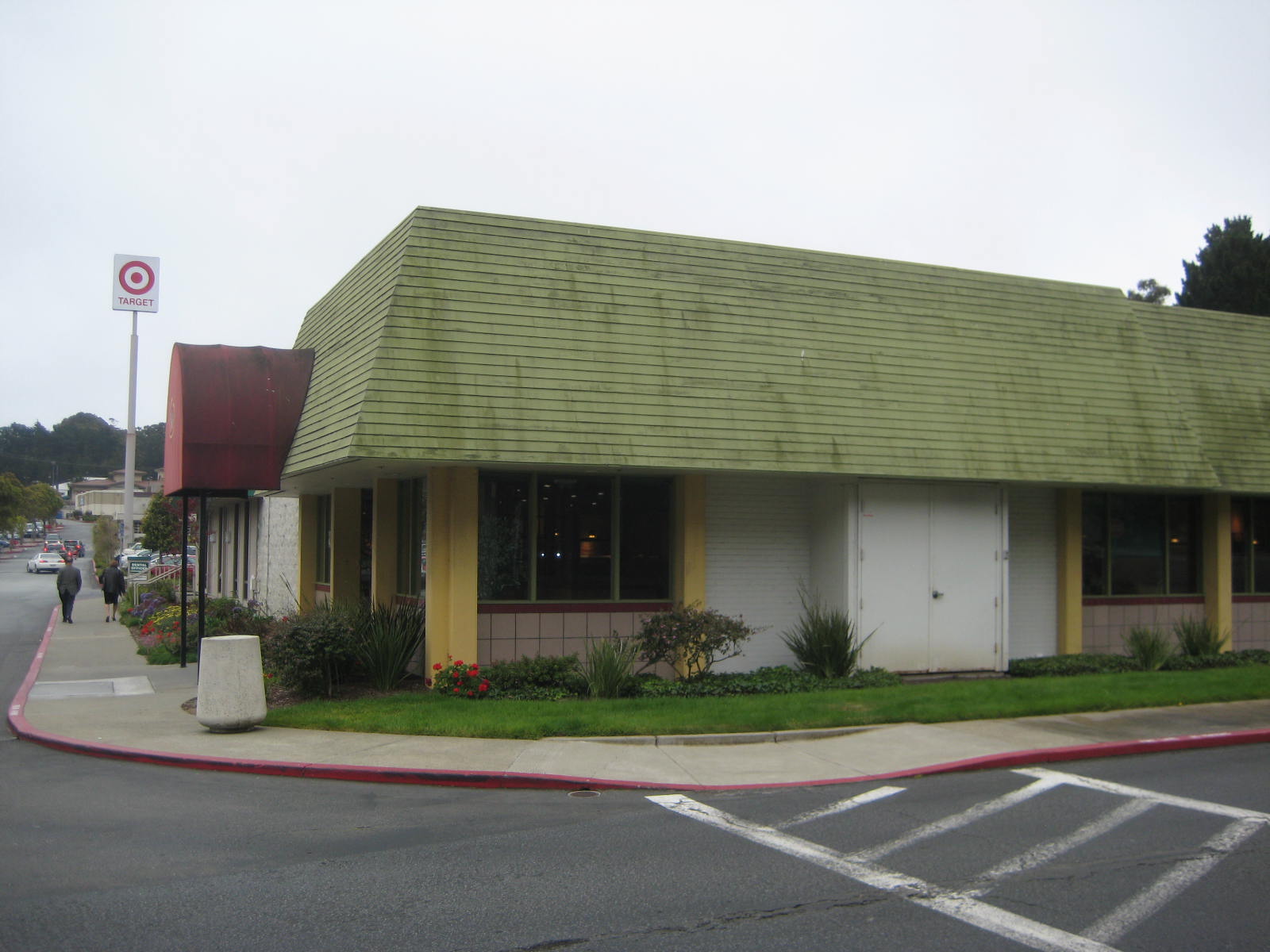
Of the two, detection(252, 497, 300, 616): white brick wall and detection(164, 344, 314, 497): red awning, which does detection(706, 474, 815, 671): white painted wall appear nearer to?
detection(164, 344, 314, 497): red awning

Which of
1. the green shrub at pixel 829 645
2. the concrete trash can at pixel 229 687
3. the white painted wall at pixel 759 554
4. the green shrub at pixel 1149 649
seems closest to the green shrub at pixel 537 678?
the white painted wall at pixel 759 554

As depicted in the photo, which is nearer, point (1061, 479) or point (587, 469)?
point (587, 469)

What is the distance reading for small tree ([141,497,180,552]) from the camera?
44.6m

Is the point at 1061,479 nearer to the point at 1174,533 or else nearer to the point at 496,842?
the point at 1174,533

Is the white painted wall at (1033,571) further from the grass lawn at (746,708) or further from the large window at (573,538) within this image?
the large window at (573,538)

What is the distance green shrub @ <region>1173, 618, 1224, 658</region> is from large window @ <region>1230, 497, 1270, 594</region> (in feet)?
6.29

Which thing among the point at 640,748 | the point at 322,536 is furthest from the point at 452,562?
the point at 322,536

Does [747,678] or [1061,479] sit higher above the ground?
[1061,479]

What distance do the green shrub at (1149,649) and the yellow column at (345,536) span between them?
1239cm

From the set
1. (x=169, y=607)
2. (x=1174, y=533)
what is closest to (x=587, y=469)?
(x=1174, y=533)

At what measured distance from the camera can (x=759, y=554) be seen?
15602 mm

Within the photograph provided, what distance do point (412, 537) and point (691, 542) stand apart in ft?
13.5

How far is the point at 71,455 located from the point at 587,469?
532 ft

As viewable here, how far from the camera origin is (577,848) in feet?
24.1
